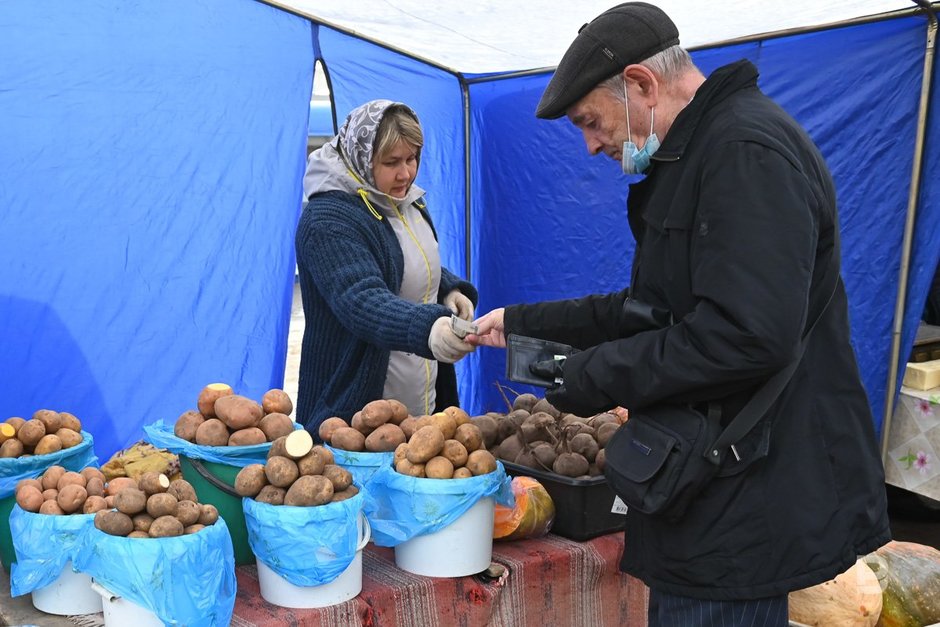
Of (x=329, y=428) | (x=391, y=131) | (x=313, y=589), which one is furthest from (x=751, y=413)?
(x=391, y=131)

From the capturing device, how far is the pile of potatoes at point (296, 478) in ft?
6.03

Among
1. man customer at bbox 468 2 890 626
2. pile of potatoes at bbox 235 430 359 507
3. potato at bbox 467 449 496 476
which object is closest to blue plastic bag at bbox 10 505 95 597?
pile of potatoes at bbox 235 430 359 507

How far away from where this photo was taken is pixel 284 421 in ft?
7.08

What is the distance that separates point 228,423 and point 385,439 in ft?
1.24

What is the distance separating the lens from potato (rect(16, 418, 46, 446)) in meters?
2.27

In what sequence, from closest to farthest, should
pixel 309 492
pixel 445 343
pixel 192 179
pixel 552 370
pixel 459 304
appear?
1. pixel 552 370
2. pixel 309 492
3. pixel 445 343
4. pixel 459 304
5. pixel 192 179

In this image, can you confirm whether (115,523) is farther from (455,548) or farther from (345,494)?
(455,548)

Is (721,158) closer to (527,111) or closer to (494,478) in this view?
(494,478)

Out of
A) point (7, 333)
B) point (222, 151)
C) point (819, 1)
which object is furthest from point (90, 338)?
point (819, 1)

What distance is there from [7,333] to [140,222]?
69cm

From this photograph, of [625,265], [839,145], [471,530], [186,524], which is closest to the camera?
[186,524]

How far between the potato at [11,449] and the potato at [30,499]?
1.13 feet

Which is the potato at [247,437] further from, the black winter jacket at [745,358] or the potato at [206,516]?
the black winter jacket at [745,358]

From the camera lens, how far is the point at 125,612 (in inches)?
67.6
